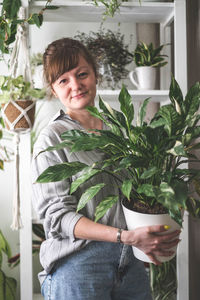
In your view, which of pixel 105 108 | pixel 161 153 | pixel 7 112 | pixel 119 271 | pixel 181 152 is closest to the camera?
pixel 181 152

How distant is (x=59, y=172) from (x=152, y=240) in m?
0.35

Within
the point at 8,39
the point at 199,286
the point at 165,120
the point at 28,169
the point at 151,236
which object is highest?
the point at 8,39

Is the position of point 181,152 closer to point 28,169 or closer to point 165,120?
point 165,120

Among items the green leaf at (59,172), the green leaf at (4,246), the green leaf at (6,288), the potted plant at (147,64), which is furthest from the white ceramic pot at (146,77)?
the green leaf at (6,288)

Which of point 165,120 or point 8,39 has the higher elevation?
point 8,39

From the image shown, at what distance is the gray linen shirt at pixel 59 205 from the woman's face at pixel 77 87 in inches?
5.2

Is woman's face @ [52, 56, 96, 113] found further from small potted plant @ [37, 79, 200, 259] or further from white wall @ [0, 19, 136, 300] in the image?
white wall @ [0, 19, 136, 300]

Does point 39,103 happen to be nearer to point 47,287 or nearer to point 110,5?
point 110,5

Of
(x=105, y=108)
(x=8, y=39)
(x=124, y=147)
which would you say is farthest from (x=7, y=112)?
(x=124, y=147)

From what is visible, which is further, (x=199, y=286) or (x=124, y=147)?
(x=199, y=286)

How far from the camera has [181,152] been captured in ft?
2.51

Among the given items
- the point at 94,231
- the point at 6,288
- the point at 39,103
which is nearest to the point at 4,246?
the point at 6,288

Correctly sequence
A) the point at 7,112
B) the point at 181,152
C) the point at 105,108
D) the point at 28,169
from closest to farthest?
1. the point at 181,152
2. the point at 105,108
3. the point at 7,112
4. the point at 28,169

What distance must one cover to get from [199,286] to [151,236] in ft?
3.48
